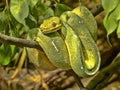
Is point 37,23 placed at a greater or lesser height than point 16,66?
greater

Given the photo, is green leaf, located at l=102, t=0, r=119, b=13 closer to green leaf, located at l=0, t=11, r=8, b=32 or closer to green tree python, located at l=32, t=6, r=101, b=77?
green tree python, located at l=32, t=6, r=101, b=77

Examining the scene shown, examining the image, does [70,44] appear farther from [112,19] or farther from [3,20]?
[3,20]

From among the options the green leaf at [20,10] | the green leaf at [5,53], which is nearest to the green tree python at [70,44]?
the green leaf at [20,10]

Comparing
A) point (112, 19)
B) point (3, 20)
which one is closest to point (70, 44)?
point (112, 19)

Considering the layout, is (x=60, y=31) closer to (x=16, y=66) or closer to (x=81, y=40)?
(x=81, y=40)

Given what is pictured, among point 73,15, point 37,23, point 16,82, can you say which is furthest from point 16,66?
point 73,15
